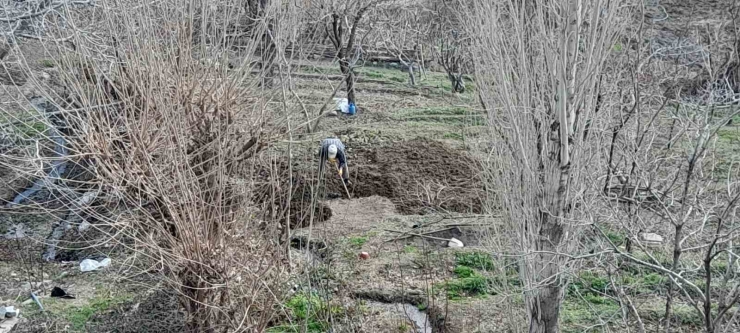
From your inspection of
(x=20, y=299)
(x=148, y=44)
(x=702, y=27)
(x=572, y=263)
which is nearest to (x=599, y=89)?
(x=572, y=263)

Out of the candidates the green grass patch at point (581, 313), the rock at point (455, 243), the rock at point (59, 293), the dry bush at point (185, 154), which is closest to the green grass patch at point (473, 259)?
the rock at point (455, 243)

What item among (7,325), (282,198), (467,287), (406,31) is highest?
(406,31)

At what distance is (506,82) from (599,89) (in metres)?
0.50

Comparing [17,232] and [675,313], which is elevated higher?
[675,313]

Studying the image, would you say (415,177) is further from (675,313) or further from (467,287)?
(675,313)

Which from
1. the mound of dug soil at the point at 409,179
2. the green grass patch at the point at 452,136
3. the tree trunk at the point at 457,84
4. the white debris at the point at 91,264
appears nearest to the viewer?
the white debris at the point at 91,264

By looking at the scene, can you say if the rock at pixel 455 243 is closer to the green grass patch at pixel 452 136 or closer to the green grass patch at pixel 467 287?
the green grass patch at pixel 467 287

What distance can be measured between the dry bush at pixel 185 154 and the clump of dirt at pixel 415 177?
2739 millimetres

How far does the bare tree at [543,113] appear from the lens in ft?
13.3

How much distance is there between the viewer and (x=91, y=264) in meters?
6.89

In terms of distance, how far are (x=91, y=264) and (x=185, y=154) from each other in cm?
269

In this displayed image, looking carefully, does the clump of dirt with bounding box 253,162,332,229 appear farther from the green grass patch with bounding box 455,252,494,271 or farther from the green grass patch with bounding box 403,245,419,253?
the green grass patch with bounding box 455,252,494,271

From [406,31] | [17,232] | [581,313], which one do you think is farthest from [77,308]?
[406,31]

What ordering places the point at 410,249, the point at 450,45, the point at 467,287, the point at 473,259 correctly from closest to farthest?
the point at 467,287 → the point at 473,259 → the point at 410,249 → the point at 450,45
